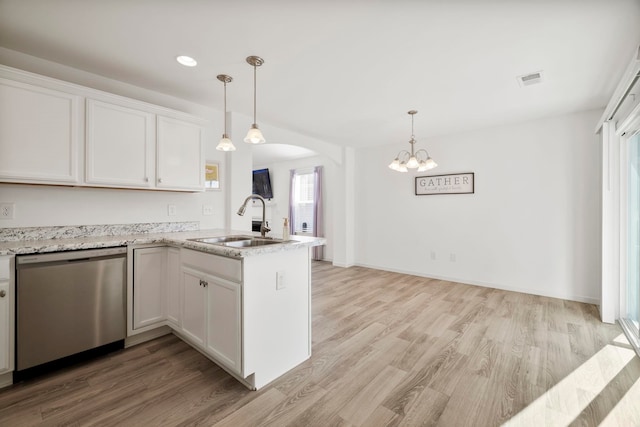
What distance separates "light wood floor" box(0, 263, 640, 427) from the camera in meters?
1.57

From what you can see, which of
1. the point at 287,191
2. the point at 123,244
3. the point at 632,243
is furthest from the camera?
the point at 287,191

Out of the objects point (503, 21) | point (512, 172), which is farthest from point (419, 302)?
point (503, 21)

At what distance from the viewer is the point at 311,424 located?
4.97 ft

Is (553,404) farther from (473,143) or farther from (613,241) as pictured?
(473,143)

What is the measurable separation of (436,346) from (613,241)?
7.36 feet

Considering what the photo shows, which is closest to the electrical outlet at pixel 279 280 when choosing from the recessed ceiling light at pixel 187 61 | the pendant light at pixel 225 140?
the pendant light at pixel 225 140

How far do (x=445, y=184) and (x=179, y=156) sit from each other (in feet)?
12.8

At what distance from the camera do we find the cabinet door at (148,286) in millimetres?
2309

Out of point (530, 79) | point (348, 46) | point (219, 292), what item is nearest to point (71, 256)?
point (219, 292)

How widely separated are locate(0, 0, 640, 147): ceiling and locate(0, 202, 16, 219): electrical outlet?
122 centimetres

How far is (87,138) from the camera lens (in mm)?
2254

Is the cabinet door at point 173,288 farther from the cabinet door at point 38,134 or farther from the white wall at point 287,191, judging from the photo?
the white wall at point 287,191

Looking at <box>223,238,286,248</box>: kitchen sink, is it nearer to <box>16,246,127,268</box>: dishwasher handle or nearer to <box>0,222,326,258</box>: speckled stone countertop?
<box>0,222,326,258</box>: speckled stone countertop

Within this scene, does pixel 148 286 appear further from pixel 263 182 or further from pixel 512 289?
pixel 263 182
